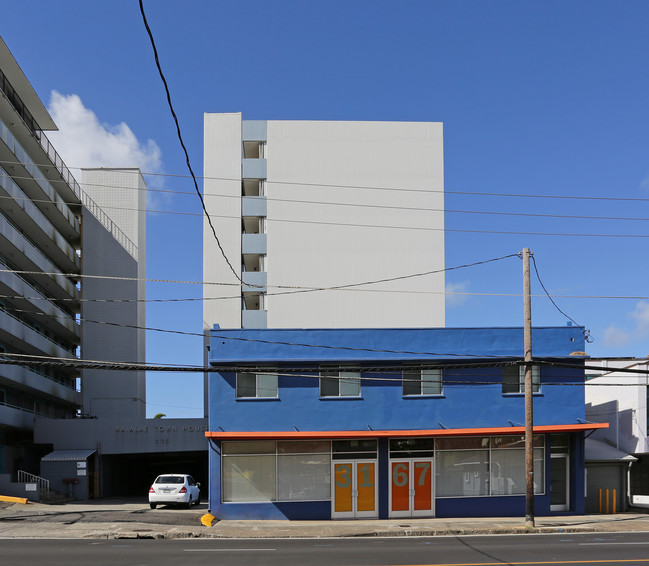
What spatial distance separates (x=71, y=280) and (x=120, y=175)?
891 centimetres

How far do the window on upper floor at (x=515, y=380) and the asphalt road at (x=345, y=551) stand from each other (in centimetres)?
689

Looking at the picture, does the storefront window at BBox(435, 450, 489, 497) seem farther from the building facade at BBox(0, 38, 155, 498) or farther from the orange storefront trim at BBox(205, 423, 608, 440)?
the building facade at BBox(0, 38, 155, 498)

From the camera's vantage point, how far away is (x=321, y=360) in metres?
27.7

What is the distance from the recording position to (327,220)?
4828 centimetres

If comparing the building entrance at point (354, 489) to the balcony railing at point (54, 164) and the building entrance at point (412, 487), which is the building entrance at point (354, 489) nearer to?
the building entrance at point (412, 487)

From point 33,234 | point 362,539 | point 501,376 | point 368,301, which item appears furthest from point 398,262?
point 362,539

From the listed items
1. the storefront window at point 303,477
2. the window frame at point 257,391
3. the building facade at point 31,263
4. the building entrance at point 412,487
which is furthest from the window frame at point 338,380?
the building facade at point 31,263

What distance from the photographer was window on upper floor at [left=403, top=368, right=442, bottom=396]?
27.8m

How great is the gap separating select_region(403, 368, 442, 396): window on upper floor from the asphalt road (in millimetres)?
6913

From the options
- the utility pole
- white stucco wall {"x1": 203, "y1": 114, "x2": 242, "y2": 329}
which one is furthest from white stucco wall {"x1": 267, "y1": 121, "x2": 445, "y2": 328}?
the utility pole

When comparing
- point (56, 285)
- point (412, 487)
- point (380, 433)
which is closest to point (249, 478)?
point (380, 433)

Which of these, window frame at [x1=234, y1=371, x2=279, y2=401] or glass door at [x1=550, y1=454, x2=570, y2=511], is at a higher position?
window frame at [x1=234, y1=371, x2=279, y2=401]

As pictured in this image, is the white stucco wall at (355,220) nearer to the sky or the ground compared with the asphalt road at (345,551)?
nearer to the sky

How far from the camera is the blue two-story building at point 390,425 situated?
26984mm
